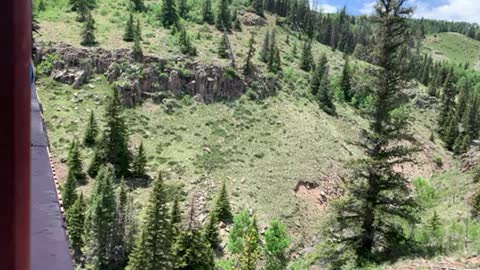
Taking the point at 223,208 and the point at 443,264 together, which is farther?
the point at 223,208

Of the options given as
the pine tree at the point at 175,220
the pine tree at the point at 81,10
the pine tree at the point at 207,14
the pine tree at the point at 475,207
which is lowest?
the pine tree at the point at 175,220

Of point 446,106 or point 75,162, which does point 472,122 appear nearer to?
point 446,106

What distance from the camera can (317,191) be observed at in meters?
48.1

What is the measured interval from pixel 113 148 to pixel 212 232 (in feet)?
43.1

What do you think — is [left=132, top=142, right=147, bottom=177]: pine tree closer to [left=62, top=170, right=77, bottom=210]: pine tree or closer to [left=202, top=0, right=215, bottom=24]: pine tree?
[left=62, top=170, right=77, bottom=210]: pine tree

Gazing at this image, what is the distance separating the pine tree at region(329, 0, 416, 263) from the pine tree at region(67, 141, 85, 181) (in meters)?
31.1

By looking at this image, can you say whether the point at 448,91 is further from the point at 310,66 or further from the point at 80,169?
the point at 80,169

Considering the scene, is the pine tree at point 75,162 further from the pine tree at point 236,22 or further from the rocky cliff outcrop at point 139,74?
the pine tree at point 236,22

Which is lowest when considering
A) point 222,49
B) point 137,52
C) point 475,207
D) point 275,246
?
point 275,246

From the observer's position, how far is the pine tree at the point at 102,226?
33.1 m

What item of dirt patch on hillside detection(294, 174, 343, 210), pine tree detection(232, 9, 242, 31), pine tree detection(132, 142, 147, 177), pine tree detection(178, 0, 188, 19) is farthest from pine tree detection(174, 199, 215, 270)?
pine tree detection(232, 9, 242, 31)

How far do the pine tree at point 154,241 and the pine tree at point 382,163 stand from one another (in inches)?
609

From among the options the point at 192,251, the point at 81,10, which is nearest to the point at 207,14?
the point at 81,10

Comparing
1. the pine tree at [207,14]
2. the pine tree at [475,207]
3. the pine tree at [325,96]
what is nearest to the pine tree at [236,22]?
the pine tree at [207,14]
